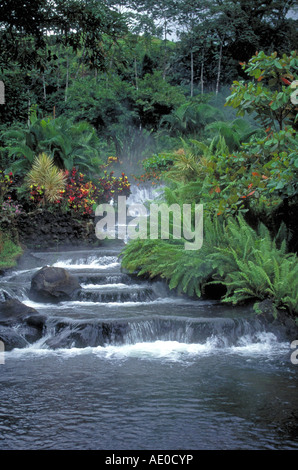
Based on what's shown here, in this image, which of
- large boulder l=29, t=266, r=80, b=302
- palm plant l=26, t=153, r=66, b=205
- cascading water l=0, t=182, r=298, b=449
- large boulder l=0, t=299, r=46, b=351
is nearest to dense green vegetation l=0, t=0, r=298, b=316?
palm plant l=26, t=153, r=66, b=205

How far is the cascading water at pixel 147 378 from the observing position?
175 inches

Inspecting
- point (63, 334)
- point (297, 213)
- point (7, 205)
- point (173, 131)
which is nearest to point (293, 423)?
point (63, 334)

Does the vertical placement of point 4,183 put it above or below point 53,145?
below

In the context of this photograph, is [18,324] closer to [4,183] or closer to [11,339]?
[11,339]

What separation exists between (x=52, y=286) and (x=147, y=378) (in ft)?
12.9

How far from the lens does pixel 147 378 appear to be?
19.1ft

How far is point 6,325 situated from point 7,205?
21.9 ft

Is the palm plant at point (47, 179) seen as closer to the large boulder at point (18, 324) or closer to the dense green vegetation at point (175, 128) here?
the dense green vegetation at point (175, 128)

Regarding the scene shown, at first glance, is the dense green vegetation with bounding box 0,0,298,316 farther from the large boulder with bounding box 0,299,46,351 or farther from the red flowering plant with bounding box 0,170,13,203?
the large boulder with bounding box 0,299,46,351

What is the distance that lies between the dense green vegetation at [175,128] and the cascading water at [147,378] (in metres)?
0.95

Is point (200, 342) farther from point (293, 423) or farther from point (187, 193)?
point (187, 193)

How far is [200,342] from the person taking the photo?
23.8 ft

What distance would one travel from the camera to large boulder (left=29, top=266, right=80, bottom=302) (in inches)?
367

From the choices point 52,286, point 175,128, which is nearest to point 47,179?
point 52,286
